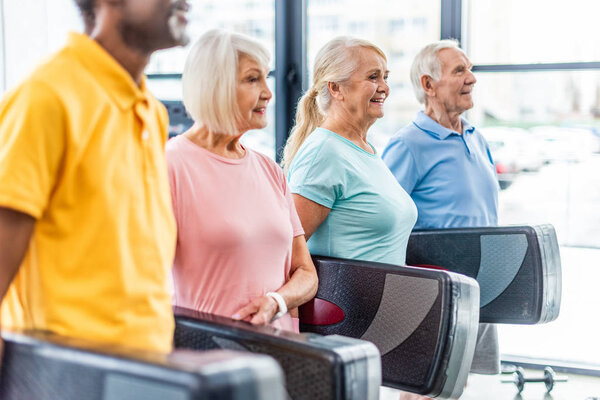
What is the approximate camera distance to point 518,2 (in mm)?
3721

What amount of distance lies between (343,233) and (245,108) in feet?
2.01

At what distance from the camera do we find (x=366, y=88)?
93.1 inches

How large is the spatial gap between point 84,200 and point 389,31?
9.97 ft

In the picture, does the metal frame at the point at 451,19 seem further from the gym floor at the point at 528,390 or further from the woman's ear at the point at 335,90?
the gym floor at the point at 528,390

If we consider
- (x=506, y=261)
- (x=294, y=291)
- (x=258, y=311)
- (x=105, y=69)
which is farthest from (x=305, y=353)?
(x=506, y=261)

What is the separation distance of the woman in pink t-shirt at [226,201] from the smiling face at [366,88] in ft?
1.98

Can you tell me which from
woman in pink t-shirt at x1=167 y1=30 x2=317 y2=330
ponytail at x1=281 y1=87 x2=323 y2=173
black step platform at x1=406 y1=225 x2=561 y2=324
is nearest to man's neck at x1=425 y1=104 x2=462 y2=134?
black step platform at x1=406 y1=225 x2=561 y2=324

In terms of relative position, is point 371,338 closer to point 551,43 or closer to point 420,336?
point 420,336

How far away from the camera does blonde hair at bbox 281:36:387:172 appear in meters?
2.38

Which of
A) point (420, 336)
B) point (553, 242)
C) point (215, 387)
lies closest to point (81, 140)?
point (215, 387)

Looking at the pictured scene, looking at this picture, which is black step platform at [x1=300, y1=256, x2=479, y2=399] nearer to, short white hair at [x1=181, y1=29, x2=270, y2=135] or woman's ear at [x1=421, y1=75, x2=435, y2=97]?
short white hair at [x1=181, y1=29, x2=270, y2=135]

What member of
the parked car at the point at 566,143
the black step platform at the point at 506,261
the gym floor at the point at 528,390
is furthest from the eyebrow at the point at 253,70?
the parked car at the point at 566,143

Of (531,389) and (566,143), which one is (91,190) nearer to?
(531,389)

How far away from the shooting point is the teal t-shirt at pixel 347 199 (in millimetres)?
2176
